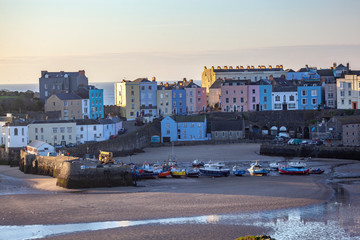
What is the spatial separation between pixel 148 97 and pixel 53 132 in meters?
17.2

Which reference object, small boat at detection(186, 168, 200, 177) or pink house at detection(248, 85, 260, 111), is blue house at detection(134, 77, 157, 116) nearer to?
pink house at detection(248, 85, 260, 111)

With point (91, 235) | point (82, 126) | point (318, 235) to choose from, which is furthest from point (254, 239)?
point (82, 126)

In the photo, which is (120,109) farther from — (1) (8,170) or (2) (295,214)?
(2) (295,214)

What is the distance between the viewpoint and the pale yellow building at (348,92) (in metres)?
58.3

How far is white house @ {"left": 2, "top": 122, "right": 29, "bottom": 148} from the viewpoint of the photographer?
4600cm

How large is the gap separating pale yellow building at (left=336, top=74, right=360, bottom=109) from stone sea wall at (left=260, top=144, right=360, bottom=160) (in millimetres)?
15139

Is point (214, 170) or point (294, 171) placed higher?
point (214, 170)

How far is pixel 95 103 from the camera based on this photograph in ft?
196

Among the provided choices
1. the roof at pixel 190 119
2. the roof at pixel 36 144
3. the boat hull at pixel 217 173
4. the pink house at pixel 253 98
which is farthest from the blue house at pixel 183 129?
the boat hull at pixel 217 173

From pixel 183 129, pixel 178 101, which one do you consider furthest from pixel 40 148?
pixel 178 101

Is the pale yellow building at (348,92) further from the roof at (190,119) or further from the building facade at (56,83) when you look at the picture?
the building facade at (56,83)

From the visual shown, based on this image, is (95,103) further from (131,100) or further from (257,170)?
(257,170)

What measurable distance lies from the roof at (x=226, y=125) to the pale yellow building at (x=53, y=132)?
1270cm

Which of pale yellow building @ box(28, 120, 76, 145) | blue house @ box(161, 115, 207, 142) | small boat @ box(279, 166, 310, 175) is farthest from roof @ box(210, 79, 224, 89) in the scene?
small boat @ box(279, 166, 310, 175)
